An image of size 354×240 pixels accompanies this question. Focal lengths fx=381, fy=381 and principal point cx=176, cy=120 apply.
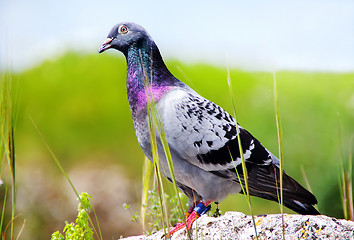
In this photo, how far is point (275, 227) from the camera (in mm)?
2027

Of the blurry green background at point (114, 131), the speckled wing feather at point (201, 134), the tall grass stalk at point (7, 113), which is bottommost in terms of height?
the blurry green background at point (114, 131)

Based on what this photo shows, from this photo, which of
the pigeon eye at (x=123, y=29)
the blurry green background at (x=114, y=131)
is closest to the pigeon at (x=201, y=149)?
the pigeon eye at (x=123, y=29)

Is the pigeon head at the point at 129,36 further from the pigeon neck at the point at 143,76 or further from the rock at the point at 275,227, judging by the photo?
the rock at the point at 275,227

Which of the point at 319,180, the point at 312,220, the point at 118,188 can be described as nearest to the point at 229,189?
the point at 312,220

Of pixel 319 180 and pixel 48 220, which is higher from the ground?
pixel 319 180

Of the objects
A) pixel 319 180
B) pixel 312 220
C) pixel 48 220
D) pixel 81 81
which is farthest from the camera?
pixel 81 81

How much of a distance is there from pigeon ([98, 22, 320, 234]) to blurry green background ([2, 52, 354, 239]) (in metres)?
2.60

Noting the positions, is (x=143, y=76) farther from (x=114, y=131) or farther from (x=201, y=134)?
(x=114, y=131)

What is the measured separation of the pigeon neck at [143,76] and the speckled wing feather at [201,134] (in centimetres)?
10

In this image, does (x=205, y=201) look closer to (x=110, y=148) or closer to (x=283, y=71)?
(x=110, y=148)

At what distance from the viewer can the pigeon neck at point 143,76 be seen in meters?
2.49

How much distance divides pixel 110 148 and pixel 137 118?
3.52 m

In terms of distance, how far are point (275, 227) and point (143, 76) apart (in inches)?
49.1

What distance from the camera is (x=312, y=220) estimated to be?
6.66 feet
